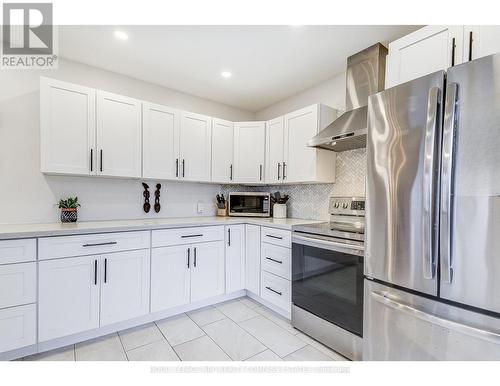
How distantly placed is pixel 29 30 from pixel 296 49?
2.25 m

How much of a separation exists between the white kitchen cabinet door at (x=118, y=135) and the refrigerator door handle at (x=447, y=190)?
250cm

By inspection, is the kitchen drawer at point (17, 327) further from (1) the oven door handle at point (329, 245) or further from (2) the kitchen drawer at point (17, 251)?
(1) the oven door handle at point (329, 245)

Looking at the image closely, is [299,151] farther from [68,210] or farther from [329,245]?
[68,210]

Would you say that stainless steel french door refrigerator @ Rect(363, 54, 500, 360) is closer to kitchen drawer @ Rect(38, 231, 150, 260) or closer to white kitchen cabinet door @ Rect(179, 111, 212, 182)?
kitchen drawer @ Rect(38, 231, 150, 260)

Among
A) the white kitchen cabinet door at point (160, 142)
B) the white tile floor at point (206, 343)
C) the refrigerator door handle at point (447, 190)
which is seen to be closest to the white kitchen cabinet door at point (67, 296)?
the white tile floor at point (206, 343)

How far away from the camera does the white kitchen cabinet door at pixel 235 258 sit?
2.65m

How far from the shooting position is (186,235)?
2371 mm

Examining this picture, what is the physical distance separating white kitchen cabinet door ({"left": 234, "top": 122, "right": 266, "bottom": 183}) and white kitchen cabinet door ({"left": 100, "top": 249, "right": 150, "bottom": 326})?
5.02 feet

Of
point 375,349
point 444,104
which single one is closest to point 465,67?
point 444,104

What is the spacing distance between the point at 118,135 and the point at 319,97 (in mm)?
2275

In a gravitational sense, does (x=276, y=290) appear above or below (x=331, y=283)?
below

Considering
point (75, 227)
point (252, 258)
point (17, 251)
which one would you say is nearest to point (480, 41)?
point (252, 258)

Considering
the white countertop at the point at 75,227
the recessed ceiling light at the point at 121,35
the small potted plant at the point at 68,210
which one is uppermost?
the recessed ceiling light at the point at 121,35

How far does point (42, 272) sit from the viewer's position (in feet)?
5.59
